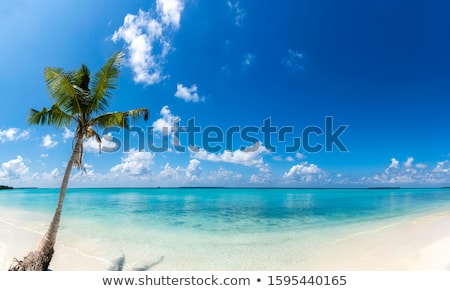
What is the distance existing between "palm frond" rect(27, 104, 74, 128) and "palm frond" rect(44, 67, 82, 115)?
245 millimetres

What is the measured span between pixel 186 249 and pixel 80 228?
305 inches

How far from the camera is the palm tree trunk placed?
575 cm

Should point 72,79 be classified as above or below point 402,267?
above

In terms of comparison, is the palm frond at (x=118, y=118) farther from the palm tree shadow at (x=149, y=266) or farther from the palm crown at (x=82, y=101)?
the palm tree shadow at (x=149, y=266)

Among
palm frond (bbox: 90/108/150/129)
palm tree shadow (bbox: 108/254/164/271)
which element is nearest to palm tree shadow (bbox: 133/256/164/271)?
palm tree shadow (bbox: 108/254/164/271)

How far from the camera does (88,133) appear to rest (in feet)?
23.8

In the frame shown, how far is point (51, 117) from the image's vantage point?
7.16 metres

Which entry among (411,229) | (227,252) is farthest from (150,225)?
(411,229)

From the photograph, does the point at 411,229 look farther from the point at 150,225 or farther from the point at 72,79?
the point at 72,79

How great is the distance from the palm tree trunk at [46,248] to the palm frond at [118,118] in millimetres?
651

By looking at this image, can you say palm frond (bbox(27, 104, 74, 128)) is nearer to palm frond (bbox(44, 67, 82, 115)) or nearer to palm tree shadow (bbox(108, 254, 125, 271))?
palm frond (bbox(44, 67, 82, 115))

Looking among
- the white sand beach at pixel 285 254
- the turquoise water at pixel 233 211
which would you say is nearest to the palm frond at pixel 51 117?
the white sand beach at pixel 285 254

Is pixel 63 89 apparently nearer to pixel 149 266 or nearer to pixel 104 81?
pixel 104 81

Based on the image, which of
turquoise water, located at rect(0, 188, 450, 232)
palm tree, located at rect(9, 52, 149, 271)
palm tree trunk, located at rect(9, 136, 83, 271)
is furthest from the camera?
turquoise water, located at rect(0, 188, 450, 232)
